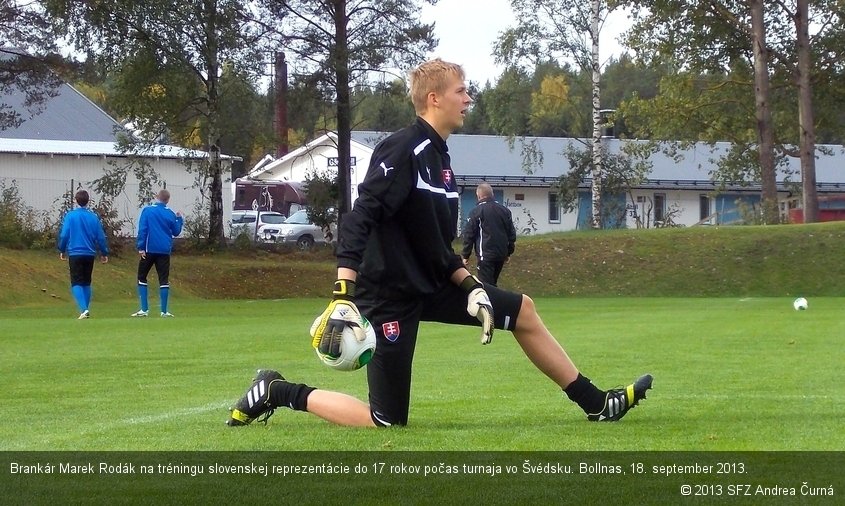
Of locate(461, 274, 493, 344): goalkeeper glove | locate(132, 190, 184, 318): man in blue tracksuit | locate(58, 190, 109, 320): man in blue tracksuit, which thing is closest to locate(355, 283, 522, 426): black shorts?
locate(461, 274, 493, 344): goalkeeper glove

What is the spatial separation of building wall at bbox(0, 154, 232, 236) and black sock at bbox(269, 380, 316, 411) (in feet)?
106

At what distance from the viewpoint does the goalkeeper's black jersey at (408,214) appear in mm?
6434

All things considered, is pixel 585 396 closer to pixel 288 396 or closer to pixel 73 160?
pixel 288 396

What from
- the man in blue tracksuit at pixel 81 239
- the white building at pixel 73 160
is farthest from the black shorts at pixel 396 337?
the white building at pixel 73 160

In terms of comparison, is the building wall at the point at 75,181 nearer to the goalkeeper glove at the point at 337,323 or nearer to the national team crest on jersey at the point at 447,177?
the national team crest on jersey at the point at 447,177

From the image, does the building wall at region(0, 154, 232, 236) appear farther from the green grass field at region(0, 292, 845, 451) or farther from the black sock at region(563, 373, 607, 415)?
the black sock at region(563, 373, 607, 415)

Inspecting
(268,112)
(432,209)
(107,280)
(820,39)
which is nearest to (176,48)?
(268,112)

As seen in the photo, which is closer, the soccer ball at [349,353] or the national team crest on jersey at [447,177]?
the soccer ball at [349,353]

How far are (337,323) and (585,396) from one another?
169cm

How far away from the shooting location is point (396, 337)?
6578 mm

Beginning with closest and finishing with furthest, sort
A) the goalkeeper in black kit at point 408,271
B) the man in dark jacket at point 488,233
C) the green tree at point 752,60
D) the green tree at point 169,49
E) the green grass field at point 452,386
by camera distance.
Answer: the green grass field at point 452,386
the goalkeeper in black kit at point 408,271
the man in dark jacket at point 488,233
the green tree at point 169,49
the green tree at point 752,60

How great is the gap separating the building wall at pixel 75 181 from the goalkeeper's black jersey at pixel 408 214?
32575 millimetres

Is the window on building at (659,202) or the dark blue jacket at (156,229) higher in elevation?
the window on building at (659,202)

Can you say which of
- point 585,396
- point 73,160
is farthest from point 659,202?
point 585,396
